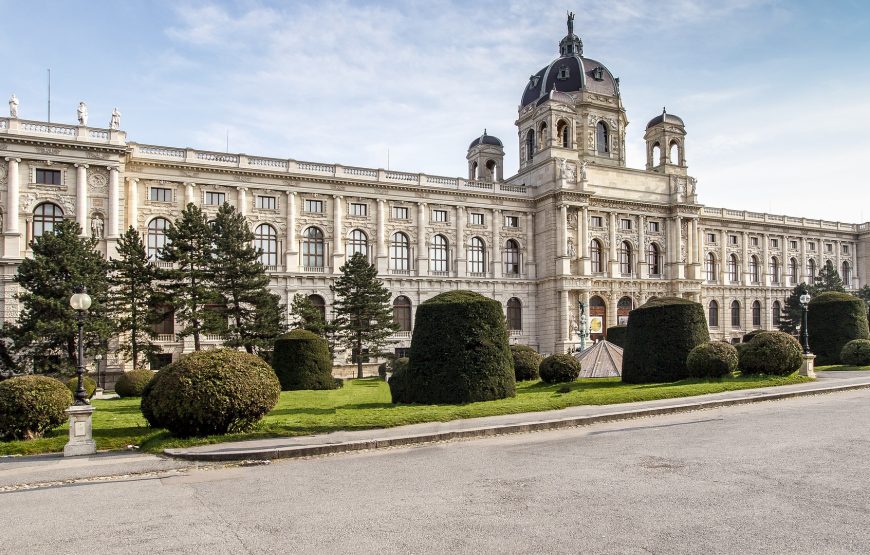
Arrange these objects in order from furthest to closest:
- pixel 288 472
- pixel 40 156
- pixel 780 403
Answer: pixel 40 156, pixel 780 403, pixel 288 472

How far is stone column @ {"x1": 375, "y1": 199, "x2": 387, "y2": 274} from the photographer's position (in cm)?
5797

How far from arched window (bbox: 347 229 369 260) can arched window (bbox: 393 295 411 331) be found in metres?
4.89

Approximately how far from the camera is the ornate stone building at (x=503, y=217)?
45.3 metres

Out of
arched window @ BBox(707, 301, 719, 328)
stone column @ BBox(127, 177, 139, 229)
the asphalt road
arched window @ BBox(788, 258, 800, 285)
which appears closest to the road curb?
the asphalt road

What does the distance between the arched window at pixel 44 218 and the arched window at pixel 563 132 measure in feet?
147

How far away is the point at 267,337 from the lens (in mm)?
41281

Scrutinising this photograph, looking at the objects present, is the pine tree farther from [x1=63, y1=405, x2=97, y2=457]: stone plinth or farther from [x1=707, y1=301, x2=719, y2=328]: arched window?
[x1=707, y1=301, x2=719, y2=328]: arched window

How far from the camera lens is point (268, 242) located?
54.3 m

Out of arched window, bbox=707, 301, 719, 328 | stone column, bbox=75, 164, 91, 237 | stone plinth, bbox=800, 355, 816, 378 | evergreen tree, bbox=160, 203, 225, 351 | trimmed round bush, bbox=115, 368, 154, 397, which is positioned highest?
stone column, bbox=75, 164, 91, 237

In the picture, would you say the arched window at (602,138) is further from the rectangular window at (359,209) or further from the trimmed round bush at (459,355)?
the trimmed round bush at (459,355)

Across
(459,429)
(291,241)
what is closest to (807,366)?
(459,429)

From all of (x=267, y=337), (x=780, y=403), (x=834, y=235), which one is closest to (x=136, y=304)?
(x=267, y=337)

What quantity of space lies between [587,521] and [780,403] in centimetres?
1526

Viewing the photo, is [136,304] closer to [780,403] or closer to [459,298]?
[459,298]
